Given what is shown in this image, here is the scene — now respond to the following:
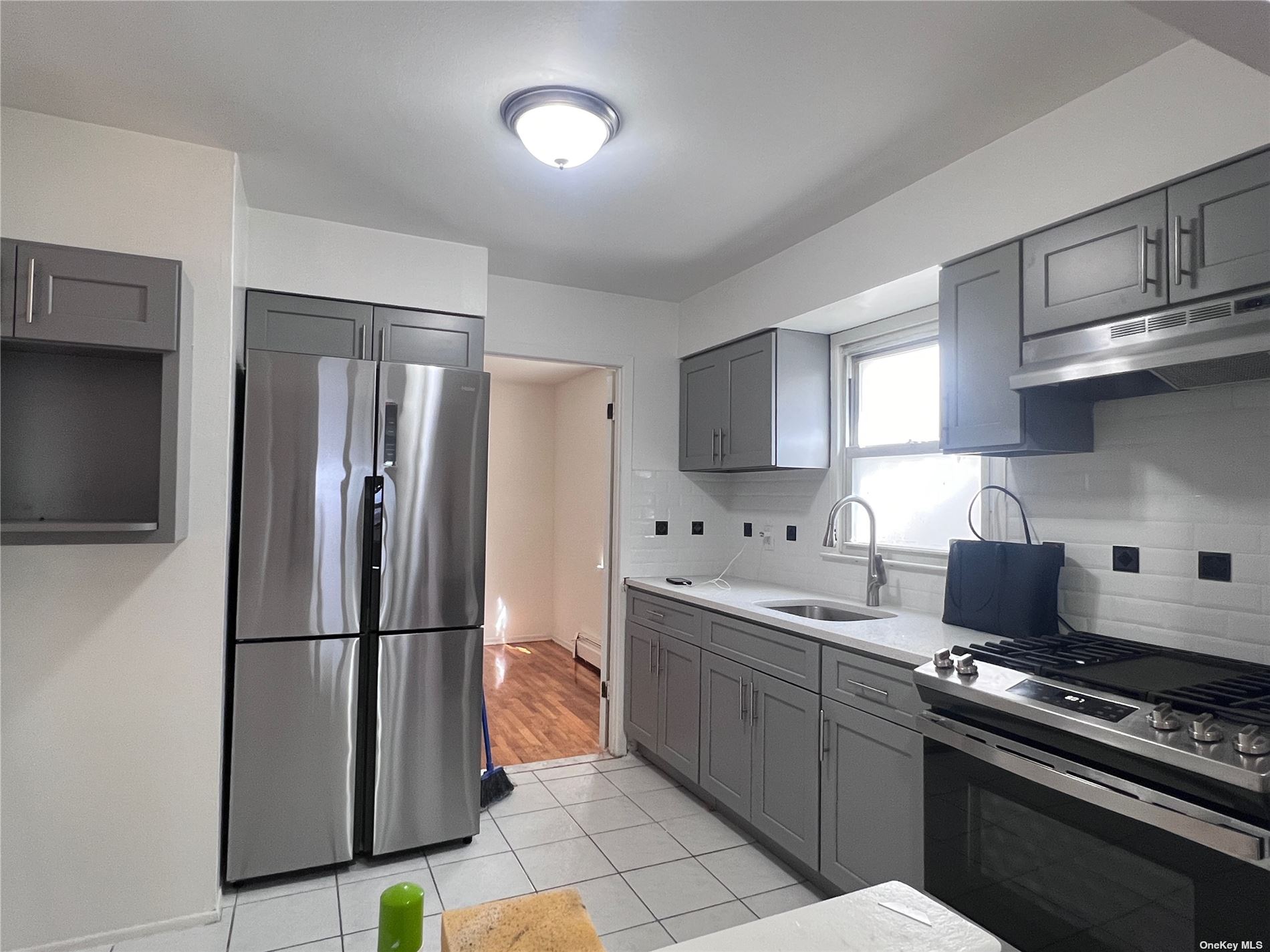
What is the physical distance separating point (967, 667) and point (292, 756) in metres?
2.27

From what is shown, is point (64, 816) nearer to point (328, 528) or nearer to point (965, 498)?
point (328, 528)

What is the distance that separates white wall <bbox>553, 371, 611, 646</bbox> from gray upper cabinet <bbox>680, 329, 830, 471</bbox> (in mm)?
1934

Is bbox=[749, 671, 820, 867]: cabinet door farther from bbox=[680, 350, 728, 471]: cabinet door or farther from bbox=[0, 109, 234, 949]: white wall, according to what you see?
bbox=[0, 109, 234, 949]: white wall

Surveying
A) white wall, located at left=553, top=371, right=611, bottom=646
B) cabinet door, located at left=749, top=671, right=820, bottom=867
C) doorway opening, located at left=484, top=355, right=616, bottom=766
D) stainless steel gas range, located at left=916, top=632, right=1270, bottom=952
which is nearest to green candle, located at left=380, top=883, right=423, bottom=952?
stainless steel gas range, located at left=916, top=632, right=1270, bottom=952

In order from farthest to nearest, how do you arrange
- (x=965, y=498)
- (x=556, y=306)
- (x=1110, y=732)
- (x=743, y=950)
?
(x=556, y=306), (x=965, y=498), (x=1110, y=732), (x=743, y=950)

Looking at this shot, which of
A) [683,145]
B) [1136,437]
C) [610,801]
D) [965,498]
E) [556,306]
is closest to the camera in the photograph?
[1136,437]

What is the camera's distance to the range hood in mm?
1590

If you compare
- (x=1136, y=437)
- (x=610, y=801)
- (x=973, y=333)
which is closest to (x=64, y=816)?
(x=610, y=801)

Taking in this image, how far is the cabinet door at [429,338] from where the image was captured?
10.00 ft

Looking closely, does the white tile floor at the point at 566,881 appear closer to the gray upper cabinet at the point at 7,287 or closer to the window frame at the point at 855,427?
the window frame at the point at 855,427

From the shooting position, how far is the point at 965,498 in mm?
2799

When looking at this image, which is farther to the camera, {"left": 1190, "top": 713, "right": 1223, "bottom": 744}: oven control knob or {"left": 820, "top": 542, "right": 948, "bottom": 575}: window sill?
{"left": 820, "top": 542, "right": 948, "bottom": 575}: window sill

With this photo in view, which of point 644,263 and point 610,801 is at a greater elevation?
point 644,263

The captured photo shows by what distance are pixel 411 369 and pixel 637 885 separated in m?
2.09
